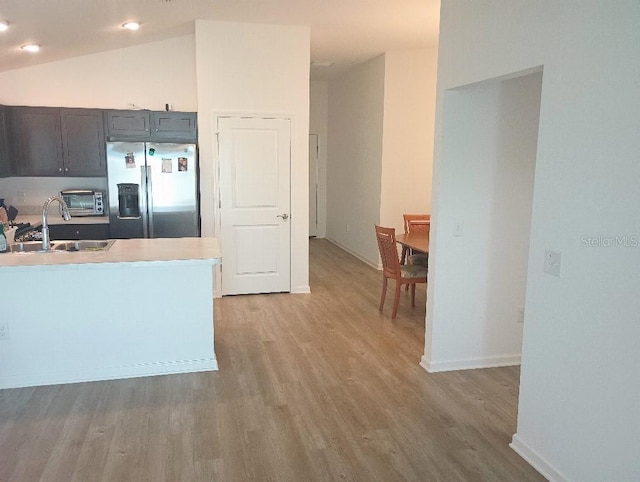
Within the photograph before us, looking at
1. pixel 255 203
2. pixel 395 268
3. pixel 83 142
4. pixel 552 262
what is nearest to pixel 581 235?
pixel 552 262

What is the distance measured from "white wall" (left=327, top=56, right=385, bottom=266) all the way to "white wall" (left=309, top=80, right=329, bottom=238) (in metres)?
0.14

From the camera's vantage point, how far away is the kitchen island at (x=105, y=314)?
3443 mm

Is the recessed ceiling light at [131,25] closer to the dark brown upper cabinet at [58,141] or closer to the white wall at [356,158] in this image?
the dark brown upper cabinet at [58,141]

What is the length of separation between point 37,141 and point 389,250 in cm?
413

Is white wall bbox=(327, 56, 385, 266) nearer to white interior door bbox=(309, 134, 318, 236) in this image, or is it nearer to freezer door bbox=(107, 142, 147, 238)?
white interior door bbox=(309, 134, 318, 236)

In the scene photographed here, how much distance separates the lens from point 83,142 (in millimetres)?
5629

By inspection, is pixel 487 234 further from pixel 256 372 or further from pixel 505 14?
pixel 256 372

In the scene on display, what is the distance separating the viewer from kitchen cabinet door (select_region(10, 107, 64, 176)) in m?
5.51

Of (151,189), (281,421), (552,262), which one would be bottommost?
(281,421)

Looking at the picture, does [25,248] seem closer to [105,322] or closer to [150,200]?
[105,322]

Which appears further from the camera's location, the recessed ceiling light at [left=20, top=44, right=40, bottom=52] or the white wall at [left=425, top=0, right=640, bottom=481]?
the recessed ceiling light at [left=20, top=44, right=40, bottom=52]

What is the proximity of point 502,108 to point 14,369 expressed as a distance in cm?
397

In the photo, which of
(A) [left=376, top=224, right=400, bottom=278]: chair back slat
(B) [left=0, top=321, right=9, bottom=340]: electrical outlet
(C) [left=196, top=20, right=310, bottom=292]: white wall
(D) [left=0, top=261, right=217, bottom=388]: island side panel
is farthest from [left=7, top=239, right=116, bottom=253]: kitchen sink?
(A) [left=376, top=224, right=400, bottom=278]: chair back slat

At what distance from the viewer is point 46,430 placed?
2932 mm
